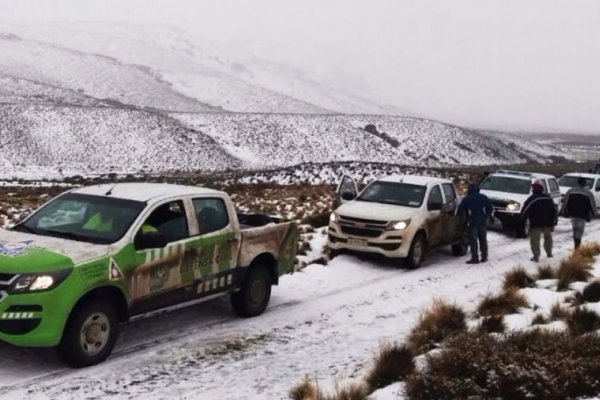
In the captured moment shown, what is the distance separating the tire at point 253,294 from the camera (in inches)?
372

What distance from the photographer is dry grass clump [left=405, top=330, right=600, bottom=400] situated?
553 cm

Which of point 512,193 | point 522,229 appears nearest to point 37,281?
point 522,229

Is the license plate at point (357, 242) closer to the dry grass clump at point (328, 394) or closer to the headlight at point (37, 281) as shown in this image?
the dry grass clump at point (328, 394)

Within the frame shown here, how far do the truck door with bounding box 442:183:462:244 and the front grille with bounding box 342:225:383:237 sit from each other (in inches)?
86.7

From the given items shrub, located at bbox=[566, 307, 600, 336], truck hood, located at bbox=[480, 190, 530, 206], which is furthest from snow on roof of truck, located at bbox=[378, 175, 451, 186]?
shrub, located at bbox=[566, 307, 600, 336]

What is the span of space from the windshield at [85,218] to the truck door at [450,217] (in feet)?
28.1

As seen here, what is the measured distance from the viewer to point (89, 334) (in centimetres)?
715

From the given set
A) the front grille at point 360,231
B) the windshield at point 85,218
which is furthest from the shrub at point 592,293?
the windshield at point 85,218

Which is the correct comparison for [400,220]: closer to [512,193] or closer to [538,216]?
[538,216]

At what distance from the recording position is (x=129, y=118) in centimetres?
9812

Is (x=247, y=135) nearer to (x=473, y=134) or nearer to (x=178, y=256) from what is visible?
(x=473, y=134)

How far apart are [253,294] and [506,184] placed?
1277cm

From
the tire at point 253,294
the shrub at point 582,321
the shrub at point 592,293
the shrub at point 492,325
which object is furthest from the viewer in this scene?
the tire at point 253,294

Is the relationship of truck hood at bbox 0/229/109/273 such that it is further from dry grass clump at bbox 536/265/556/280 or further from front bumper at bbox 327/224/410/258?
dry grass clump at bbox 536/265/556/280
